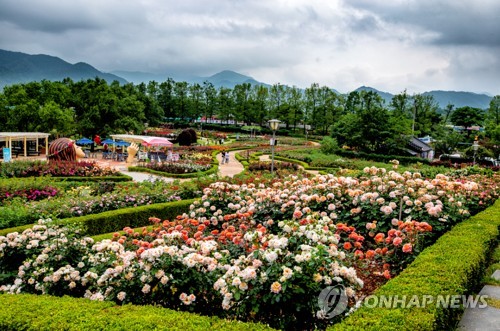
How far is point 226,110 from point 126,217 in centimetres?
5623

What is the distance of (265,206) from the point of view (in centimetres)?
710

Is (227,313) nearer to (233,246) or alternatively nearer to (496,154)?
(233,246)

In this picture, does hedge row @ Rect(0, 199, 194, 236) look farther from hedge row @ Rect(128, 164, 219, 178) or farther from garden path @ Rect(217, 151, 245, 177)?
garden path @ Rect(217, 151, 245, 177)

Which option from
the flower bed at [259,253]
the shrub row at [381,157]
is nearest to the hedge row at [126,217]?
the flower bed at [259,253]

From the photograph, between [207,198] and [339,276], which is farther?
[207,198]

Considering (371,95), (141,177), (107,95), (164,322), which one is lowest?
(141,177)

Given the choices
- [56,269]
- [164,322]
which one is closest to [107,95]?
[56,269]

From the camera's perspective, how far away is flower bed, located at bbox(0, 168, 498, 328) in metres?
3.75

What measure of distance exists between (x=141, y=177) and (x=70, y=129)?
50.5 ft

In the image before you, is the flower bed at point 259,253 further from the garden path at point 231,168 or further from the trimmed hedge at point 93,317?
the garden path at point 231,168

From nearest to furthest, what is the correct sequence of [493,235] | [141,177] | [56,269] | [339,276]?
[339,276] < [56,269] < [493,235] < [141,177]

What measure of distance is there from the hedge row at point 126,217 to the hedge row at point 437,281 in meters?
6.65

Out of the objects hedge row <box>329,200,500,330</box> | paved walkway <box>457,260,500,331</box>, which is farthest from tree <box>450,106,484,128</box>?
paved walkway <box>457,260,500,331</box>

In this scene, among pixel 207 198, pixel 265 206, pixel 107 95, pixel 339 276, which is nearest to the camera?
pixel 339 276
